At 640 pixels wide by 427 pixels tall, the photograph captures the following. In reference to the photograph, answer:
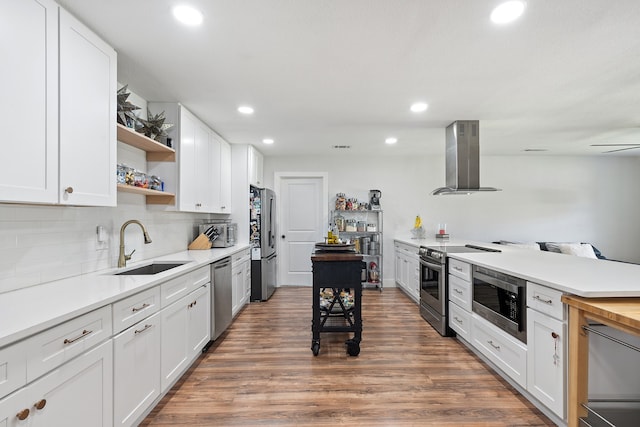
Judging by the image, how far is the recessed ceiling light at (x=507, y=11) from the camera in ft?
5.04

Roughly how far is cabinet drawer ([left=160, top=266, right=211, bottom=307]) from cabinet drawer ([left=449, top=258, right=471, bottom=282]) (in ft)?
8.03

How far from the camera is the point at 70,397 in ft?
4.10

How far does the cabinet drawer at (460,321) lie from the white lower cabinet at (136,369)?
2.58m

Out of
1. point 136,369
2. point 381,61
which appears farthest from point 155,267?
point 381,61

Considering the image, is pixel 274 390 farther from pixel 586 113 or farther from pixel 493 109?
pixel 586 113

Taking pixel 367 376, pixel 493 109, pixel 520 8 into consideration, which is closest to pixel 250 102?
pixel 520 8

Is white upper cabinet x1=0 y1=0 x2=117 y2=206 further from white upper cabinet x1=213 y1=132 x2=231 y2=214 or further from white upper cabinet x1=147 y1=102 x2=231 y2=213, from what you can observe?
white upper cabinet x1=213 y1=132 x2=231 y2=214

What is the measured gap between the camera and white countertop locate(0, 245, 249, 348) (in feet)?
3.58

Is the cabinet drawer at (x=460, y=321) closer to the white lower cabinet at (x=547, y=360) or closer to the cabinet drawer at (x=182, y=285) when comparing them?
the white lower cabinet at (x=547, y=360)

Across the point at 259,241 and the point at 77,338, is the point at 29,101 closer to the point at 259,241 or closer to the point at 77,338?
the point at 77,338

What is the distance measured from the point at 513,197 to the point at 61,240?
20.7 feet

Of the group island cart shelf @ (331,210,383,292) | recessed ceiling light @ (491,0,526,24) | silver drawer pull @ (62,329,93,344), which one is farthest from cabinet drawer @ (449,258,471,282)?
silver drawer pull @ (62,329,93,344)

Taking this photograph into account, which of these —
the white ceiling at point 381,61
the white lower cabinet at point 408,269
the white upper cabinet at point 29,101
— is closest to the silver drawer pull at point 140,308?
the white upper cabinet at point 29,101

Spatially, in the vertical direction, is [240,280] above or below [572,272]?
below
